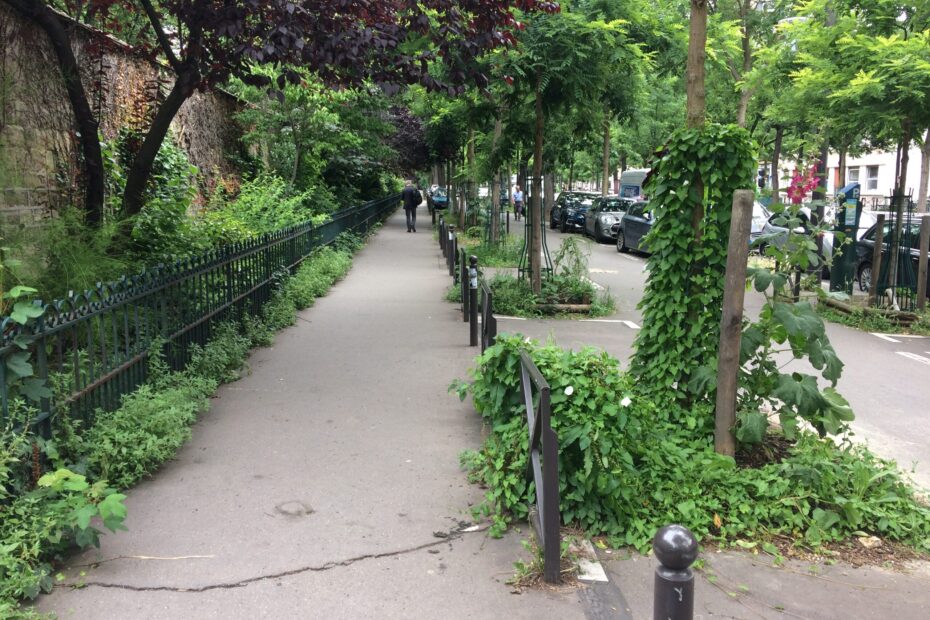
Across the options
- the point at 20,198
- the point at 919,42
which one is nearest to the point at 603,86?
the point at 919,42

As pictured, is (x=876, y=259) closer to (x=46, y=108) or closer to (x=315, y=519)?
(x=315, y=519)

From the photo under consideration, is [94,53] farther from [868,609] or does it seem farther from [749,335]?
[868,609]

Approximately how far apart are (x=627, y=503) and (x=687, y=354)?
1.37 meters

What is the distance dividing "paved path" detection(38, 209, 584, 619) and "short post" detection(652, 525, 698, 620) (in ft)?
4.14

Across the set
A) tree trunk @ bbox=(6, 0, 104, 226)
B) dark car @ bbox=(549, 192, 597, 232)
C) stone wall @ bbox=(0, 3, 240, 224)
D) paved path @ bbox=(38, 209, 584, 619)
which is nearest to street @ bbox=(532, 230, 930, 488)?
paved path @ bbox=(38, 209, 584, 619)

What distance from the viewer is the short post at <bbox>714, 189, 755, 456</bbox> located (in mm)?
4680

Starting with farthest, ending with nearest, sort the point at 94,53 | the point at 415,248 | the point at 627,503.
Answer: the point at 415,248 < the point at 94,53 < the point at 627,503

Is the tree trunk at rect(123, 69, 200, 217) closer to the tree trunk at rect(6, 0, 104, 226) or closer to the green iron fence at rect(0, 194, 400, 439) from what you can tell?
the tree trunk at rect(6, 0, 104, 226)

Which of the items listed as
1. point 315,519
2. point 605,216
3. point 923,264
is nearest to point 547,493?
point 315,519

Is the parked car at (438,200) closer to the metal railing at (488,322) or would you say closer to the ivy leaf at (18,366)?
the metal railing at (488,322)

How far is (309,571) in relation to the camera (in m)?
3.82

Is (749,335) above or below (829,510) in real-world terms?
above

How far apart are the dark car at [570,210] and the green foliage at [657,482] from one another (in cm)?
2543

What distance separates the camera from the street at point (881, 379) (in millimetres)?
6125
